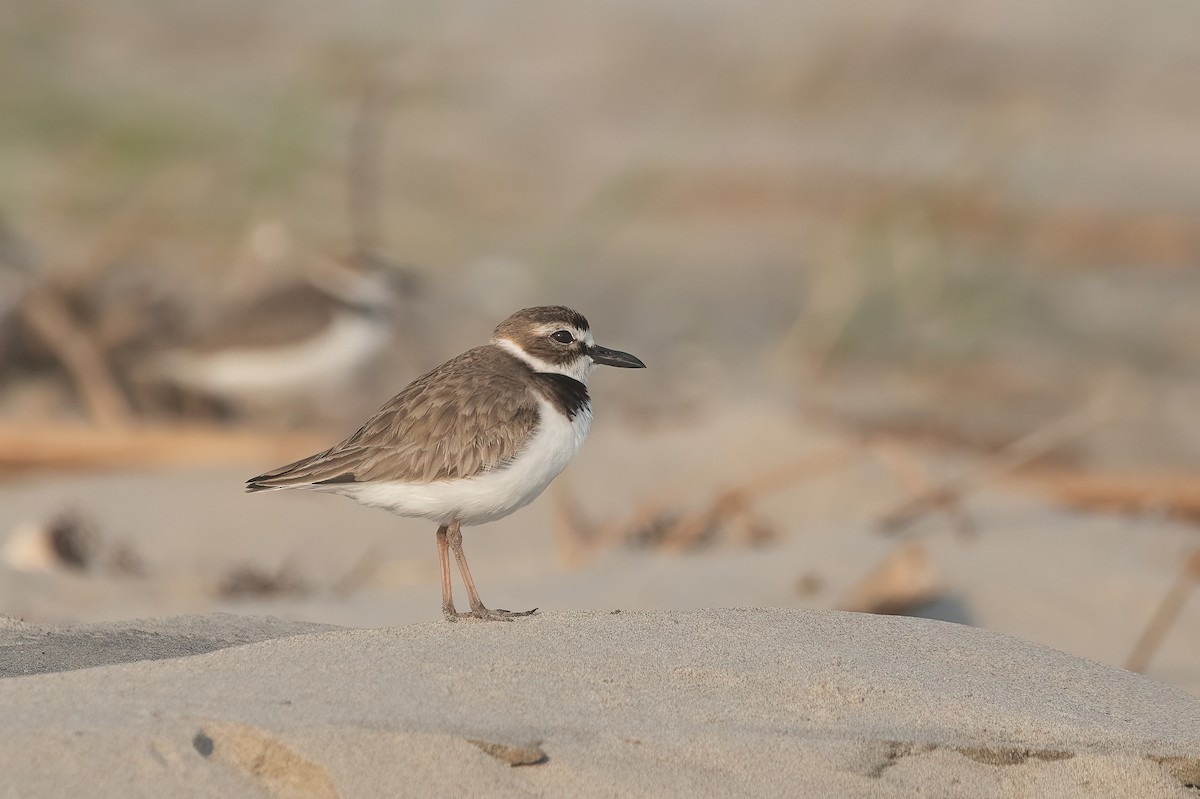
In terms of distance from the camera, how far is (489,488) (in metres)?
4.53

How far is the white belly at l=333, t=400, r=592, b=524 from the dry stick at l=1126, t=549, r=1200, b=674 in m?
2.52

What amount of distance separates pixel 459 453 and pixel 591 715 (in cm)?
150

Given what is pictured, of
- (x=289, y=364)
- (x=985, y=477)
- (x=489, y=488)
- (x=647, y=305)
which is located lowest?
(x=489, y=488)

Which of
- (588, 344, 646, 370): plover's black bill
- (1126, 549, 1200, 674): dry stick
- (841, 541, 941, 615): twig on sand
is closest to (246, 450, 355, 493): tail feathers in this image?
(588, 344, 646, 370): plover's black bill

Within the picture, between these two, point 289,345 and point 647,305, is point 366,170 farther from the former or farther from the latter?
point 289,345

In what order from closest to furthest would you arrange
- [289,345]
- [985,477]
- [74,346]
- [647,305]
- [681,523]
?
1. [985,477]
2. [681,523]
3. [74,346]
4. [289,345]
5. [647,305]

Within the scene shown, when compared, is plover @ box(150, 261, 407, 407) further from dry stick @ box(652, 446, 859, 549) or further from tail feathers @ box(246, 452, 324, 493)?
tail feathers @ box(246, 452, 324, 493)

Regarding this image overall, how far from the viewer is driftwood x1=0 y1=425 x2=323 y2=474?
9664 millimetres

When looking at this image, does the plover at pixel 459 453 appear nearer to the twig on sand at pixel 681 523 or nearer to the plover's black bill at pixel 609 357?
the plover's black bill at pixel 609 357

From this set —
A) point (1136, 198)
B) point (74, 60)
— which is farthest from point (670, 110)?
point (74, 60)

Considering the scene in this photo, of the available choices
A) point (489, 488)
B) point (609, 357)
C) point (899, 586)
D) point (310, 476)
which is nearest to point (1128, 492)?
point (899, 586)

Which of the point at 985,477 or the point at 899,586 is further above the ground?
the point at 985,477

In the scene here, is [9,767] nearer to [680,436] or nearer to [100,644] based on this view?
[100,644]

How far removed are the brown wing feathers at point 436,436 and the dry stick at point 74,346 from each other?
5.98m
